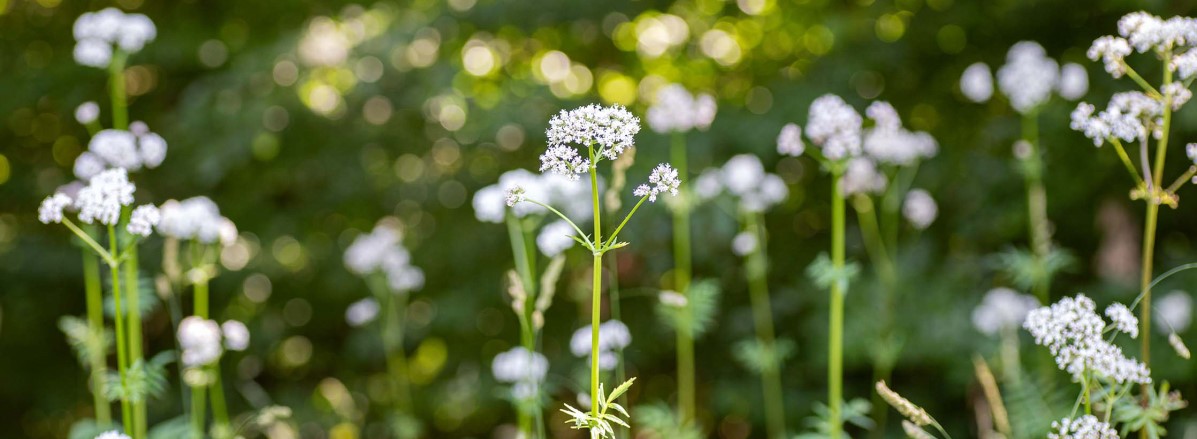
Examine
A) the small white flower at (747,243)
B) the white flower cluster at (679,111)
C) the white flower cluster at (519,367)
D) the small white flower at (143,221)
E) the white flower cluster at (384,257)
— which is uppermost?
the white flower cluster at (679,111)

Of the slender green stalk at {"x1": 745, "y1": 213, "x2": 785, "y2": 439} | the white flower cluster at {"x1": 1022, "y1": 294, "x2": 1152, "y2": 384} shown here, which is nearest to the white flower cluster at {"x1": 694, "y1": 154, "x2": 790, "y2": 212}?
the slender green stalk at {"x1": 745, "y1": 213, "x2": 785, "y2": 439}

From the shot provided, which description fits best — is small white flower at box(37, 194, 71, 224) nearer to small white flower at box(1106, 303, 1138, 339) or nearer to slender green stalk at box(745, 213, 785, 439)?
small white flower at box(1106, 303, 1138, 339)

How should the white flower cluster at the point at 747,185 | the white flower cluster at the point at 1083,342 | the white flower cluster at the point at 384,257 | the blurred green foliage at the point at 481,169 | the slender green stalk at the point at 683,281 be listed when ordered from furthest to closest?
the blurred green foliage at the point at 481,169
the white flower cluster at the point at 384,257
the white flower cluster at the point at 747,185
the slender green stalk at the point at 683,281
the white flower cluster at the point at 1083,342

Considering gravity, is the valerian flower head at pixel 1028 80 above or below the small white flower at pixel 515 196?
above

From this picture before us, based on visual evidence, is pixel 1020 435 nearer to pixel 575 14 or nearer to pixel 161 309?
pixel 575 14

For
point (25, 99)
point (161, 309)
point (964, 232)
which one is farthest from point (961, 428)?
point (25, 99)

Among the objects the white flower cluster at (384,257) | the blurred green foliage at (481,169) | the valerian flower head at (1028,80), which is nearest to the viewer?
the valerian flower head at (1028,80)

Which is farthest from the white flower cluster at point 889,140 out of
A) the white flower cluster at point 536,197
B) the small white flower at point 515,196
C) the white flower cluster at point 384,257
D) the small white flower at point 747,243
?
the white flower cluster at point 384,257

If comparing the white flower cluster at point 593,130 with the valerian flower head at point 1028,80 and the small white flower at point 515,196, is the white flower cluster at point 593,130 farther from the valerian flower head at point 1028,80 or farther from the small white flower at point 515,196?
the valerian flower head at point 1028,80
